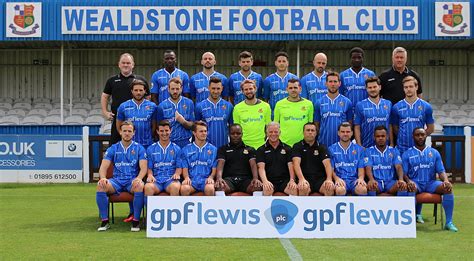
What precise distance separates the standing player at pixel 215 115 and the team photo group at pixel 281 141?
0.04 feet

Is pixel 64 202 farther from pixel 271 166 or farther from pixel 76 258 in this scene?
pixel 76 258

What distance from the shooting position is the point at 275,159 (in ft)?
30.1

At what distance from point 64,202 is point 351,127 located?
588cm

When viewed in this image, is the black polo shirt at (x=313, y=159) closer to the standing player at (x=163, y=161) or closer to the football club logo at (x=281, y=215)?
the football club logo at (x=281, y=215)

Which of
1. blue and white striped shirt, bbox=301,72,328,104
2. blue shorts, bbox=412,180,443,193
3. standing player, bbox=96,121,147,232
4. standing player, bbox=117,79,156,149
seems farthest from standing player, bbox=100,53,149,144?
blue shorts, bbox=412,180,443,193

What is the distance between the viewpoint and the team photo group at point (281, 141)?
9.02 meters

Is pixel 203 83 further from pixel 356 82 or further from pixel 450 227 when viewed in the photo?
pixel 450 227

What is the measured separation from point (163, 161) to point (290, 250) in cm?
255

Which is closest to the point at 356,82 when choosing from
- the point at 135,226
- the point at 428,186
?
the point at 428,186

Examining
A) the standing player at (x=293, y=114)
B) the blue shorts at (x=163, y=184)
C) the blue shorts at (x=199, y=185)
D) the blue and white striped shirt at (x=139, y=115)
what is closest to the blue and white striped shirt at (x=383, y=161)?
the standing player at (x=293, y=114)

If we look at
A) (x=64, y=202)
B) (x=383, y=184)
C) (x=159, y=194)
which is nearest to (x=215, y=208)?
(x=159, y=194)

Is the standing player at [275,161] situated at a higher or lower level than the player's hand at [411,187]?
higher

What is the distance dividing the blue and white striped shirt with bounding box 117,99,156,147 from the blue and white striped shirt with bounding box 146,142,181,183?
1.69ft

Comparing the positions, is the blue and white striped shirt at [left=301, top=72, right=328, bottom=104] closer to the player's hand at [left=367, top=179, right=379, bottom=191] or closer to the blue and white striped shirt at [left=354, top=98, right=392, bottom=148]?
the blue and white striped shirt at [left=354, top=98, right=392, bottom=148]
